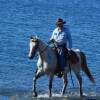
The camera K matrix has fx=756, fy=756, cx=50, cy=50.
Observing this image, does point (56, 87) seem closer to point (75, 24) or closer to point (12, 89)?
point (12, 89)

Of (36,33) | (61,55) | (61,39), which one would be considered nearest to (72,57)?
(61,55)

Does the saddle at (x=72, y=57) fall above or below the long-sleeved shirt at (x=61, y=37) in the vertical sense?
below

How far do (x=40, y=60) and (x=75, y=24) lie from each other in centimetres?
2752

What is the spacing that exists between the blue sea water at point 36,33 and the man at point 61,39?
170 centimetres

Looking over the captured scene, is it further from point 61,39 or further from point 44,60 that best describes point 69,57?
point 44,60

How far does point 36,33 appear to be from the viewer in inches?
1652

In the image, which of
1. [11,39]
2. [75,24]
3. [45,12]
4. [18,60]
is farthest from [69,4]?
[18,60]

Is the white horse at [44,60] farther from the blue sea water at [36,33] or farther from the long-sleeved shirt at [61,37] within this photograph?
the blue sea water at [36,33]

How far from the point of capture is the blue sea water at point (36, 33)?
85.5 feet

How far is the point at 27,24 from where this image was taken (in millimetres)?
47656

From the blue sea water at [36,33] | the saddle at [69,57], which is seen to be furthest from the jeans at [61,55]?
the blue sea water at [36,33]

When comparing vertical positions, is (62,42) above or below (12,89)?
above

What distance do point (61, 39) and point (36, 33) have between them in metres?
18.8

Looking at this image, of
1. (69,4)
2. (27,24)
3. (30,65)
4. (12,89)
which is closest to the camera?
(12,89)
